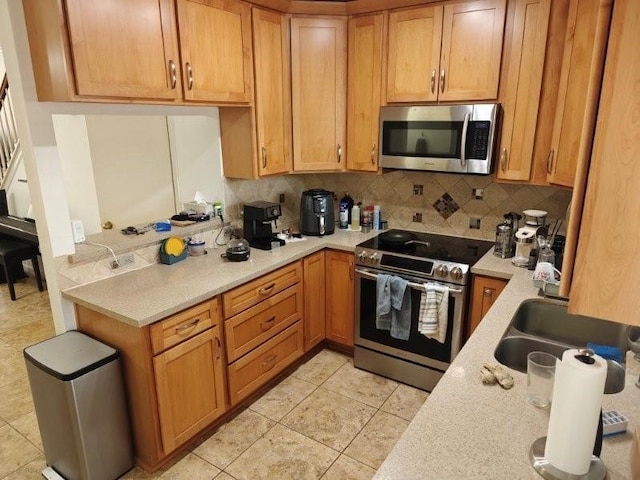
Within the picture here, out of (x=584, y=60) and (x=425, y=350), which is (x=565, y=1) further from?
(x=425, y=350)

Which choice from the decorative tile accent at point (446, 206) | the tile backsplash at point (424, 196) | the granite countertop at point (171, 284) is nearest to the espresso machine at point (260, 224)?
the granite countertop at point (171, 284)

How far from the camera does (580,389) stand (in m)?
0.93

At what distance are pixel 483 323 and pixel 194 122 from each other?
2.20 m

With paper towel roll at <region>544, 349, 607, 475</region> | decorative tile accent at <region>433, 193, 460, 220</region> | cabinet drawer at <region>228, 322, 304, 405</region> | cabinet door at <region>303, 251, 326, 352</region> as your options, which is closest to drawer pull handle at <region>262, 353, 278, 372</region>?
cabinet drawer at <region>228, 322, 304, 405</region>

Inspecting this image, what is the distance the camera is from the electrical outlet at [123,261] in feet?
7.68

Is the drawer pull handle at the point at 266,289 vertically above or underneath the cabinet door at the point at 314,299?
above

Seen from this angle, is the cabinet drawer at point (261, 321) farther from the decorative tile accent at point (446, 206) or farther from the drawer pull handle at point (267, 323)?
the decorative tile accent at point (446, 206)

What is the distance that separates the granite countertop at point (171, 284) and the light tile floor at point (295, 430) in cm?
84

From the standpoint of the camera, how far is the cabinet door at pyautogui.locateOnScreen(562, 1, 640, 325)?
24.0 inches

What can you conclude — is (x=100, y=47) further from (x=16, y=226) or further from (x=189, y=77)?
(x=16, y=226)

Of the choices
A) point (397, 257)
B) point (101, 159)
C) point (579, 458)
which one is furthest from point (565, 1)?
point (101, 159)

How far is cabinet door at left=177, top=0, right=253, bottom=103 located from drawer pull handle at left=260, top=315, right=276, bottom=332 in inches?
51.6

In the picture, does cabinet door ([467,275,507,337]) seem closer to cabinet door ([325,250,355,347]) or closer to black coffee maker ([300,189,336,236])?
cabinet door ([325,250,355,347])

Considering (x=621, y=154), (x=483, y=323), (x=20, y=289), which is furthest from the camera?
(x=20, y=289)
